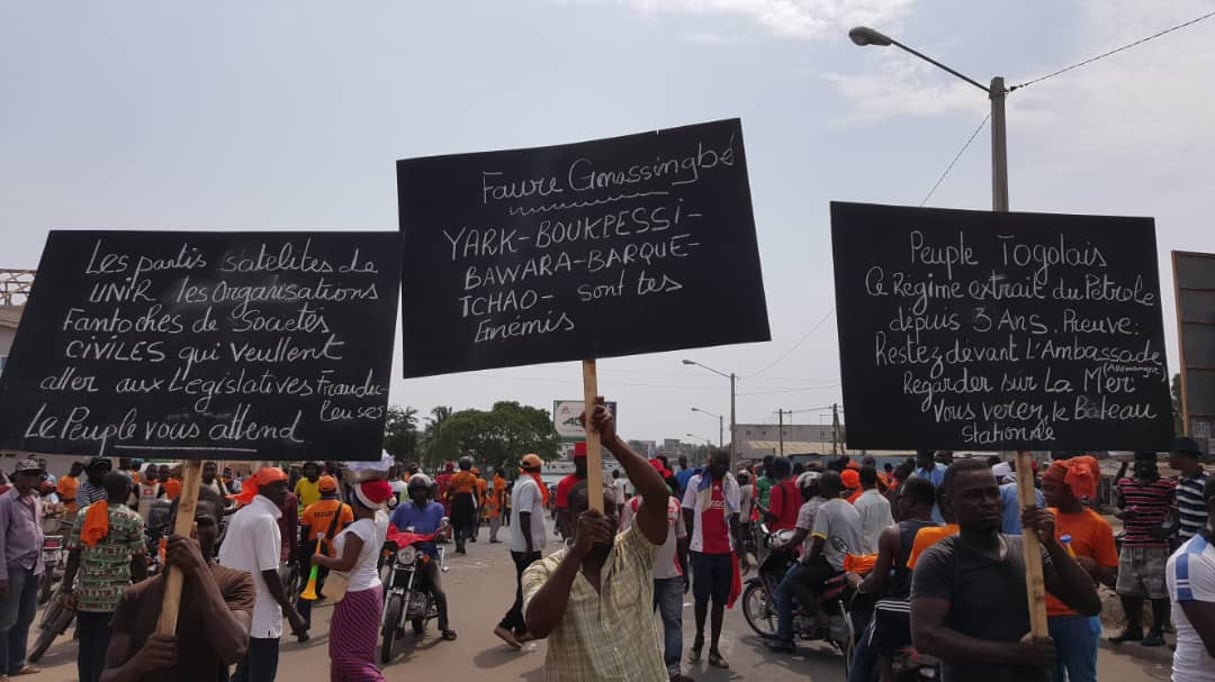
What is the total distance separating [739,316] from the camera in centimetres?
391

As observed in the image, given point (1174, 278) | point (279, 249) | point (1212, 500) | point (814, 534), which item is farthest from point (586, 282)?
point (1174, 278)

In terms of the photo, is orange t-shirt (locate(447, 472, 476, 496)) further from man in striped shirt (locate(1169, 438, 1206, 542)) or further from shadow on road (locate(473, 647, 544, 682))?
man in striped shirt (locate(1169, 438, 1206, 542))

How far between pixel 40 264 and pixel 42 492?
11712mm

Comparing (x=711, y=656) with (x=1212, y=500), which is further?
(x=711, y=656)

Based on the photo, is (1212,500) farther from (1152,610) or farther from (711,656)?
(1152,610)

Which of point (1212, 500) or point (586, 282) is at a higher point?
point (586, 282)

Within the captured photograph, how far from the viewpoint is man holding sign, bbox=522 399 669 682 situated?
3291mm

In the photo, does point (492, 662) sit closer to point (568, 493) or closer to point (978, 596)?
point (568, 493)

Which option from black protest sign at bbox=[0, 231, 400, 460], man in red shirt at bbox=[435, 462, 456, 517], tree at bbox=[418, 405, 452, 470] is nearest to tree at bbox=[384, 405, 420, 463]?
tree at bbox=[418, 405, 452, 470]

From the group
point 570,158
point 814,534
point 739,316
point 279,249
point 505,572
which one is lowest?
point 505,572

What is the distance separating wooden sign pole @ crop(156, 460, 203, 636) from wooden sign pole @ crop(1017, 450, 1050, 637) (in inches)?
128

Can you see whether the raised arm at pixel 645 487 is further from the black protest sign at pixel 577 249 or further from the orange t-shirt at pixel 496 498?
the orange t-shirt at pixel 496 498

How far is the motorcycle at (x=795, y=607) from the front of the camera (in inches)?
344

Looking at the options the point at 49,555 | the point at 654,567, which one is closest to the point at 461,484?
the point at 49,555
